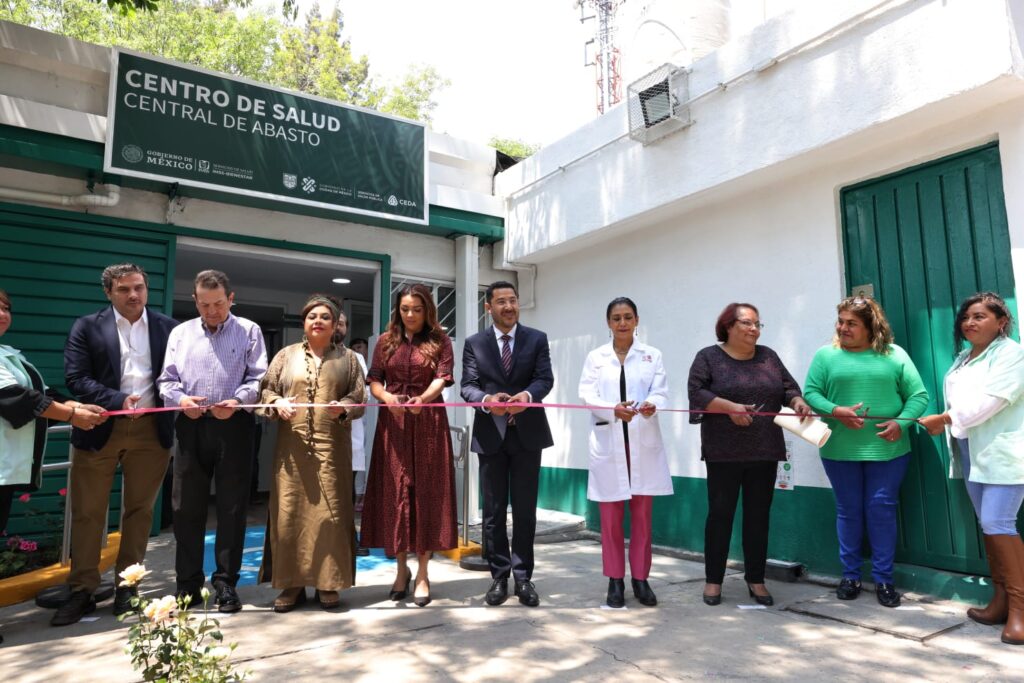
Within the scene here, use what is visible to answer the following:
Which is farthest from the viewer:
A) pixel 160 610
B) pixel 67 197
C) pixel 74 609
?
pixel 67 197

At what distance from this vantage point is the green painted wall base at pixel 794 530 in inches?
150

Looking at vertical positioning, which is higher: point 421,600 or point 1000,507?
point 1000,507

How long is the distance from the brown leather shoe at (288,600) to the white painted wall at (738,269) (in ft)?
10.7

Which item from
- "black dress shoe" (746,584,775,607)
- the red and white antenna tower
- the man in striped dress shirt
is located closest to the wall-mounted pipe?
the man in striped dress shirt

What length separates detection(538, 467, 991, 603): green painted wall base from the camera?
382 cm

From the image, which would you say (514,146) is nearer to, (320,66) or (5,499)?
(320,66)

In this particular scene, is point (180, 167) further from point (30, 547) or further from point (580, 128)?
point (580, 128)

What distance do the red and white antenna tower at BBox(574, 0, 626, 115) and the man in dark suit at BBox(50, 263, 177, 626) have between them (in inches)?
794

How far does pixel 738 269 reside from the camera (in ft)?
17.4

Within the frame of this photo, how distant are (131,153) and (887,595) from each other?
20.0ft

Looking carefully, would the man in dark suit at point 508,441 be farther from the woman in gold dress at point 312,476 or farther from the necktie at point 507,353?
the woman in gold dress at point 312,476

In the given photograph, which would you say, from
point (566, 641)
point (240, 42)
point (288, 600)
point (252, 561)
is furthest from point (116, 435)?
point (240, 42)

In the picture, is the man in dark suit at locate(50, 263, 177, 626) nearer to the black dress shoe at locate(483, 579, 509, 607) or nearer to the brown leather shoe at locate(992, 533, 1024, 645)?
the black dress shoe at locate(483, 579, 509, 607)

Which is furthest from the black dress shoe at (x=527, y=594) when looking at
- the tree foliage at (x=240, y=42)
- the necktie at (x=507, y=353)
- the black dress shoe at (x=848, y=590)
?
the tree foliage at (x=240, y=42)
